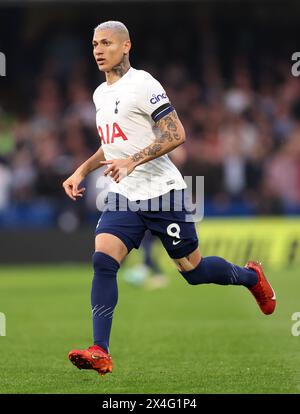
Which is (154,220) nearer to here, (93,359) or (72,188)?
(72,188)

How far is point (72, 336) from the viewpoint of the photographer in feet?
33.5

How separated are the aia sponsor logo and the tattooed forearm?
13.4 inches

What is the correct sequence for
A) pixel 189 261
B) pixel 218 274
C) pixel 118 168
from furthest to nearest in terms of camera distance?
pixel 218 274 < pixel 189 261 < pixel 118 168

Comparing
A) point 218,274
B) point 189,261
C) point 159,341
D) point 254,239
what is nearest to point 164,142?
point 189,261

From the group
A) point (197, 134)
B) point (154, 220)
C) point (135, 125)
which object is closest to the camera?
point (135, 125)

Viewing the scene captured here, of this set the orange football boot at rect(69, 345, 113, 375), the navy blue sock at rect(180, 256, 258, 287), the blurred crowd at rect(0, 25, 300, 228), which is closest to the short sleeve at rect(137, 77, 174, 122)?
the navy blue sock at rect(180, 256, 258, 287)

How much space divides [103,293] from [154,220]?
73 cm

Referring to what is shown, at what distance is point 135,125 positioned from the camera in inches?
300

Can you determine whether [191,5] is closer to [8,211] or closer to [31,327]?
[8,211]

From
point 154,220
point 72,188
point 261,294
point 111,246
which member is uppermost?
point 72,188

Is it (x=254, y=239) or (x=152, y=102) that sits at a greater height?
(x=152, y=102)

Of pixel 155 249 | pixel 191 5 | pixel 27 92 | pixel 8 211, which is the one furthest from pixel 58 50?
pixel 155 249

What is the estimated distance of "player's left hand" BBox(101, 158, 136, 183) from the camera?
7.12m
